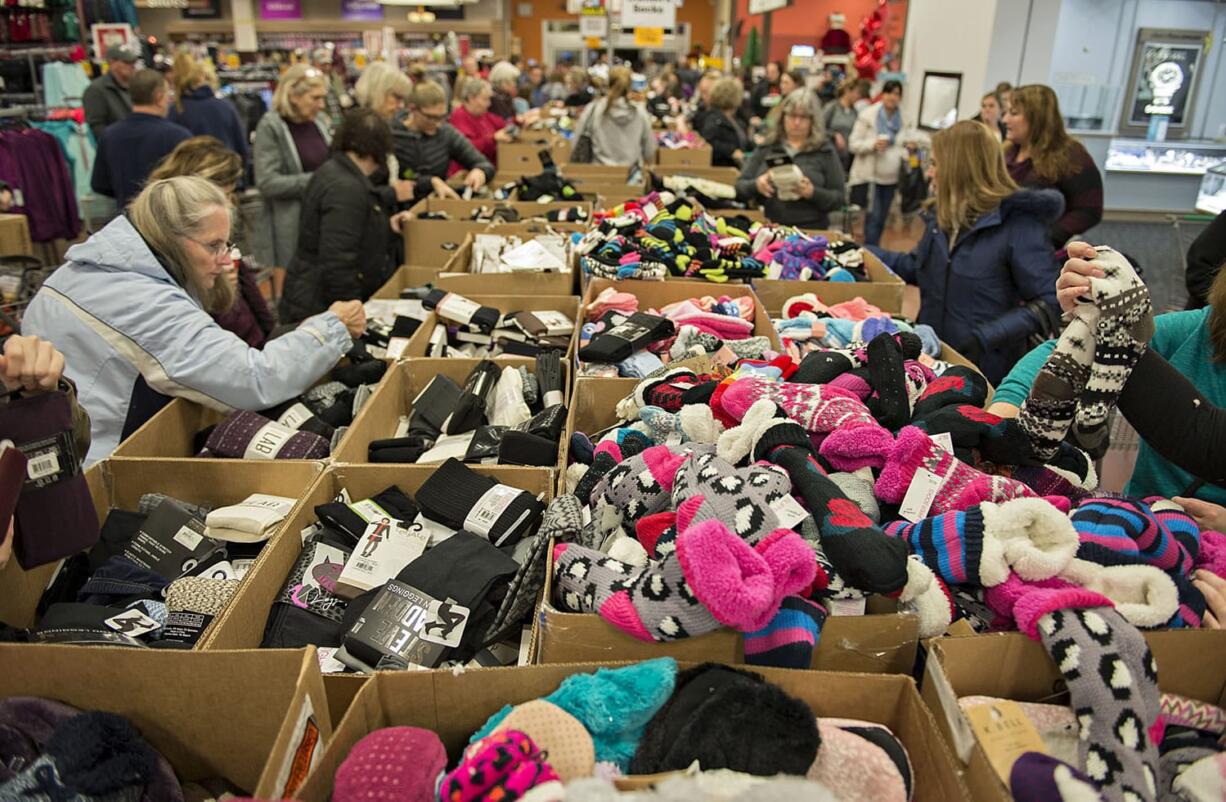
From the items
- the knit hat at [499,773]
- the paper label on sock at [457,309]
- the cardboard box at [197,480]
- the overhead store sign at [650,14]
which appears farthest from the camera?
the overhead store sign at [650,14]

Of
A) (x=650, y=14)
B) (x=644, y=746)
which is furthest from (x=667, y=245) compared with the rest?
(x=650, y=14)

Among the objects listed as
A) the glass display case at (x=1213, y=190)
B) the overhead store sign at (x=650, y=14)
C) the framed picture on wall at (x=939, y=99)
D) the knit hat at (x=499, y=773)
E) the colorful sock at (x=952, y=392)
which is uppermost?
the overhead store sign at (x=650, y=14)

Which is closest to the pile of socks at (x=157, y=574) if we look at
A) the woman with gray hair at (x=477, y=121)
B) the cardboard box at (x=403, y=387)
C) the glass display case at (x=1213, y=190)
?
the cardboard box at (x=403, y=387)

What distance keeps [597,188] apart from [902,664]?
174 inches

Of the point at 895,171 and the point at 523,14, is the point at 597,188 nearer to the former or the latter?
the point at 895,171

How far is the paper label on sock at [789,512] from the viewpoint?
1.43 m

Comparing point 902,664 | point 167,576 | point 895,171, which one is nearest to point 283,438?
point 167,576

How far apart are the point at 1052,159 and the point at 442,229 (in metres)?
2.93

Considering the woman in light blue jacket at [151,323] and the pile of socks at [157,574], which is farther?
the woman in light blue jacket at [151,323]

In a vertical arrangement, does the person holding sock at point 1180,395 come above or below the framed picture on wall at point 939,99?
below

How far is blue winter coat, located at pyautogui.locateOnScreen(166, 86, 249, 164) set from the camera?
6488 millimetres

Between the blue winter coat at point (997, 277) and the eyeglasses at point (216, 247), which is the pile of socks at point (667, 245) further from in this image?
the eyeglasses at point (216, 247)

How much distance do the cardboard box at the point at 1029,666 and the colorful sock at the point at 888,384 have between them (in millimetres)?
669

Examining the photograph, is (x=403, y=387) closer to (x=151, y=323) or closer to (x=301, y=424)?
(x=301, y=424)
